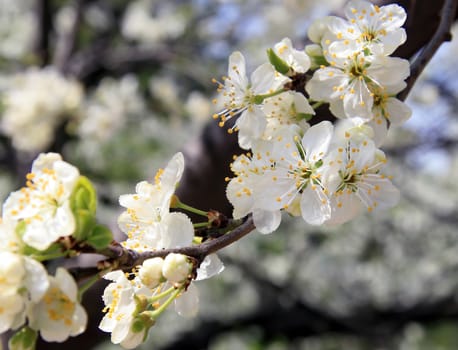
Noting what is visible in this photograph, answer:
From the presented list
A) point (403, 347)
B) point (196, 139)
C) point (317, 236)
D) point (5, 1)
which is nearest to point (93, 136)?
point (196, 139)

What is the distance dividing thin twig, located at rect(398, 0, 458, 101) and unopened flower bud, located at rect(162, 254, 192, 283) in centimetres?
42

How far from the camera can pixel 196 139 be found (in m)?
1.66

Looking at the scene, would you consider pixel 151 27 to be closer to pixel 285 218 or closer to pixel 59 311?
pixel 285 218

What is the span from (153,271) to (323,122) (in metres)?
0.28

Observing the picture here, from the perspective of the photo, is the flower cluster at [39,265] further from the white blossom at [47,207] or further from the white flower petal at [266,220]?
the white flower petal at [266,220]

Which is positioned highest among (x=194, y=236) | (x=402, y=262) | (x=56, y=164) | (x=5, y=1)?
(x=56, y=164)

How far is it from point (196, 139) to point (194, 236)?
104cm

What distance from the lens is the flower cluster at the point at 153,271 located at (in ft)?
1.84

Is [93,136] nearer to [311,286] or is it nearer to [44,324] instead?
[311,286]

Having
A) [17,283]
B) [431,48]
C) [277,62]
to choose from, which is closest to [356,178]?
[277,62]

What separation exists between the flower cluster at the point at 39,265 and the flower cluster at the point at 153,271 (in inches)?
2.9

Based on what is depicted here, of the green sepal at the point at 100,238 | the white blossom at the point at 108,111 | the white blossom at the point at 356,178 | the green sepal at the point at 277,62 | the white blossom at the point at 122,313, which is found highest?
the green sepal at the point at 277,62

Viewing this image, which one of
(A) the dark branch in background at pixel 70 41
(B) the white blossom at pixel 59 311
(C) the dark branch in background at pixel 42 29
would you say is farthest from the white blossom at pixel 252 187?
(C) the dark branch in background at pixel 42 29

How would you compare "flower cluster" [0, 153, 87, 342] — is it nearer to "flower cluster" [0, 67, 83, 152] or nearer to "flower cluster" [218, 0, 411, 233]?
"flower cluster" [218, 0, 411, 233]
